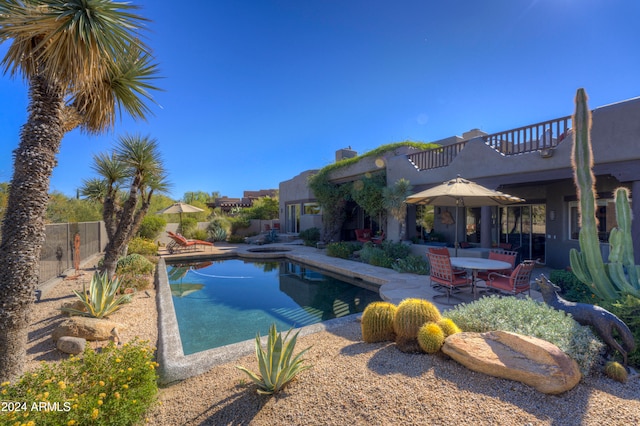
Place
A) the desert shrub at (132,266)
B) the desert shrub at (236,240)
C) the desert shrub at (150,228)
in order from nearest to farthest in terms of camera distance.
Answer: the desert shrub at (132,266)
the desert shrub at (150,228)
the desert shrub at (236,240)

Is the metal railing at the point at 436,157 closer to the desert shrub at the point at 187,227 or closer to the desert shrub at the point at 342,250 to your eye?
the desert shrub at the point at 342,250

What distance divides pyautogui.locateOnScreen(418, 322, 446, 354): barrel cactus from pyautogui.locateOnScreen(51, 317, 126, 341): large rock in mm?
4900

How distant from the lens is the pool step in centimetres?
656

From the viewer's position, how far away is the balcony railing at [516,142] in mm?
7946

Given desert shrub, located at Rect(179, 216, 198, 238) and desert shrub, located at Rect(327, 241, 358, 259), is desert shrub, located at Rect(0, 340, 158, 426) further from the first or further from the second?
desert shrub, located at Rect(179, 216, 198, 238)

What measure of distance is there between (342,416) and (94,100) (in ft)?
18.3

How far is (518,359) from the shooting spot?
3.03m

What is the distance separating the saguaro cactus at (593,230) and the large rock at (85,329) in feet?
26.7

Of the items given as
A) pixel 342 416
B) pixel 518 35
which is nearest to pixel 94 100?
pixel 342 416

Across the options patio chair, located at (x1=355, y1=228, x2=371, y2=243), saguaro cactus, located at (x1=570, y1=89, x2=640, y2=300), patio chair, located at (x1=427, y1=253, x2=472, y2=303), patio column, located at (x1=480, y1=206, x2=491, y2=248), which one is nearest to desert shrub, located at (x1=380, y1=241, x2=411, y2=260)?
patio column, located at (x1=480, y1=206, x2=491, y2=248)

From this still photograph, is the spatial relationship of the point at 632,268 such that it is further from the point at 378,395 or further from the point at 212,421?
the point at 212,421

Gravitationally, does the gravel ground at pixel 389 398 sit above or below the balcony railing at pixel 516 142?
below

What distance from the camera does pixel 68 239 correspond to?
9391 mm

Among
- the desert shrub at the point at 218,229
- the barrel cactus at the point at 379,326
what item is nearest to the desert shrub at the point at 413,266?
the barrel cactus at the point at 379,326
